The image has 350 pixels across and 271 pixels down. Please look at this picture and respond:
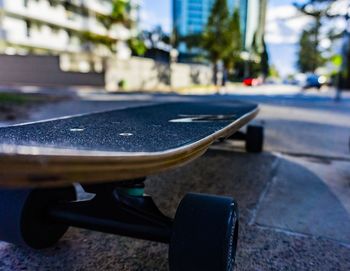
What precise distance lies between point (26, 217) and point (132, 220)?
50cm

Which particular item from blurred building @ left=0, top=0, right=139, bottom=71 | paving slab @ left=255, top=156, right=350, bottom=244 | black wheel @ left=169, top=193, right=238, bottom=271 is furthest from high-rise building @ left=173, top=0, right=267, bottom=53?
black wheel @ left=169, top=193, right=238, bottom=271

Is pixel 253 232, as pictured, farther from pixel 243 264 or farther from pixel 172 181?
pixel 172 181

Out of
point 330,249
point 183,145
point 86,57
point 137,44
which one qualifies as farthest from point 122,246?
point 137,44

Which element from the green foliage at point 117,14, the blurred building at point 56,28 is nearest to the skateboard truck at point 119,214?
the blurred building at point 56,28

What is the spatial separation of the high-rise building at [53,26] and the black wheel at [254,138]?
24.3 meters

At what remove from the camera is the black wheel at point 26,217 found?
5.25 ft

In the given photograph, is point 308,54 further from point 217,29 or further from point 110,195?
point 110,195

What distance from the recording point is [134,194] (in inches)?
65.7

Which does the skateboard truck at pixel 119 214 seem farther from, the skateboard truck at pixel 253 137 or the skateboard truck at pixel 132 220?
the skateboard truck at pixel 253 137

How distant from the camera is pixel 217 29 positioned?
28344 millimetres

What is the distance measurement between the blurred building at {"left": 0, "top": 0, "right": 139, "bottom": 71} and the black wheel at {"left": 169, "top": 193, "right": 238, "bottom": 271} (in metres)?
23.1

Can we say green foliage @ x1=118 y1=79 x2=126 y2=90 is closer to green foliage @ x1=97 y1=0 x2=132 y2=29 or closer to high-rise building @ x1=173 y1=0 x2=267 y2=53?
green foliage @ x1=97 y1=0 x2=132 y2=29

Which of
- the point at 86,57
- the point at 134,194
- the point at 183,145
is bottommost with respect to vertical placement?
the point at 134,194

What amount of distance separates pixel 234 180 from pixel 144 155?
2.15 meters
